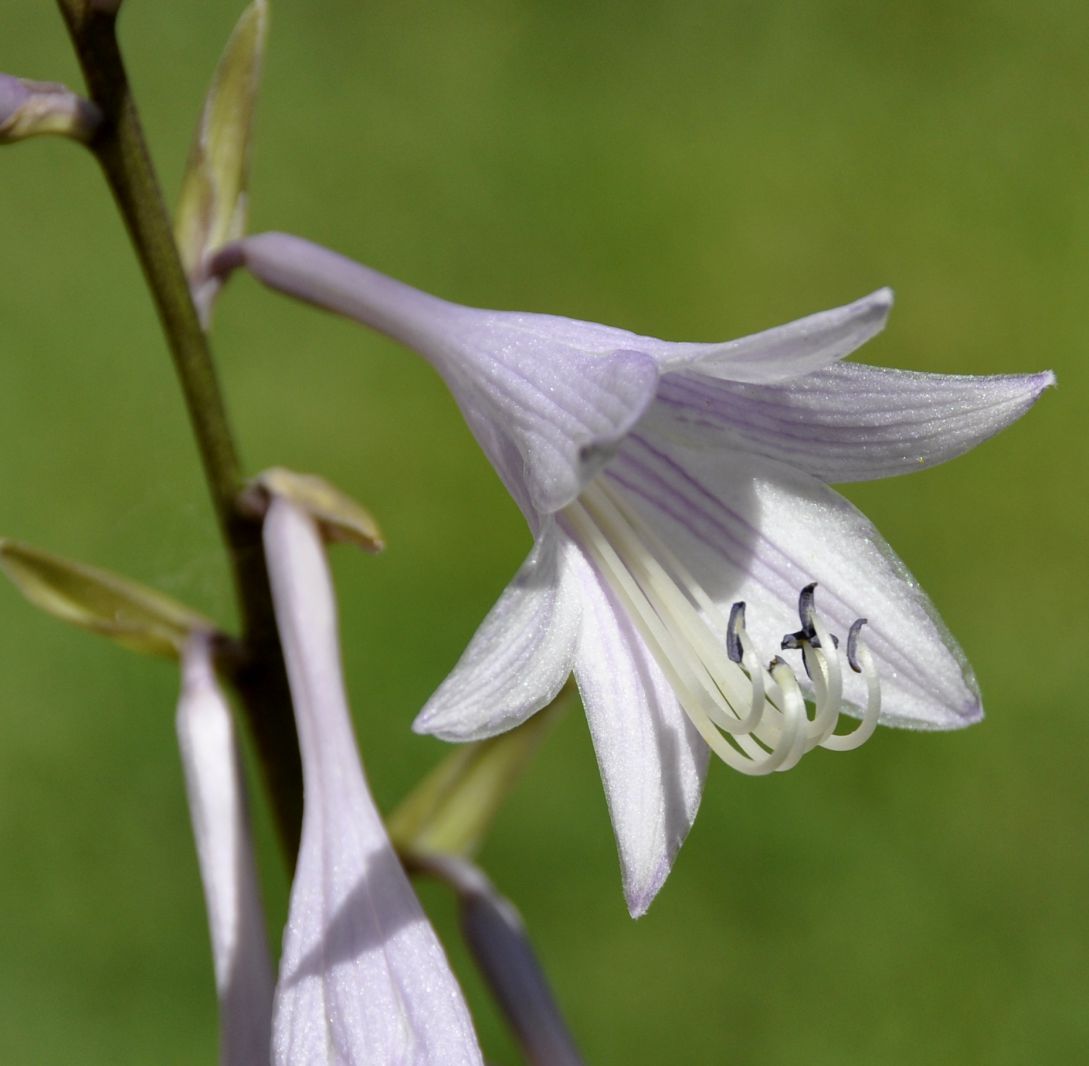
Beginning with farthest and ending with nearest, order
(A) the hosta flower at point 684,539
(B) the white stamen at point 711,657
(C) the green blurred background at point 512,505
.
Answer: (C) the green blurred background at point 512,505 → (B) the white stamen at point 711,657 → (A) the hosta flower at point 684,539

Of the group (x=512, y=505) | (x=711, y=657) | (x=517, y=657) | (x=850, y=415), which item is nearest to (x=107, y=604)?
(x=517, y=657)

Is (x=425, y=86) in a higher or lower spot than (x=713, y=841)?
higher

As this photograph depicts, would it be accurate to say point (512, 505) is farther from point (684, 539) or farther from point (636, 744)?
point (636, 744)

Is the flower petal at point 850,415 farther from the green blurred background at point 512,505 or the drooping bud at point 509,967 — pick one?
the green blurred background at point 512,505

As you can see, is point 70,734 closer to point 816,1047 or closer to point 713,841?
point 713,841

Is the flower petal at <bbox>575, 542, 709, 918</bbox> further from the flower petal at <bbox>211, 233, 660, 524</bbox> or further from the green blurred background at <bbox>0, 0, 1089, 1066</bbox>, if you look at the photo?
the green blurred background at <bbox>0, 0, 1089, 1066</bbox>

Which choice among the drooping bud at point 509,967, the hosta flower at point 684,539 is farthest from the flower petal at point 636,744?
the drooping bud at point 509,967

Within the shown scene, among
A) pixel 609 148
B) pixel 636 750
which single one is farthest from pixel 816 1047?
pixel 609 148
